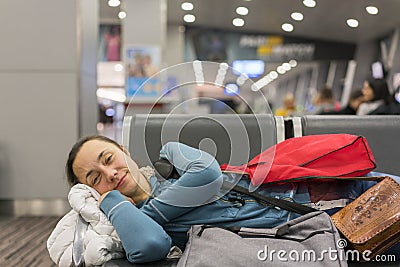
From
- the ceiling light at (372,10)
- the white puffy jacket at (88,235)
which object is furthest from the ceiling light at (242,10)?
the white puffy jacket at (88,235)

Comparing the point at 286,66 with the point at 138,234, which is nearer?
the point at 138,234

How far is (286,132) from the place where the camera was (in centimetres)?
241

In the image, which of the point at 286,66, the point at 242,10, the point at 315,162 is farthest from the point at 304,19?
the point at 315,162

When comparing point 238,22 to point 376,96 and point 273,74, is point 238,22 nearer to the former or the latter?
point 273,74

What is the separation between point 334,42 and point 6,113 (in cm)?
1009

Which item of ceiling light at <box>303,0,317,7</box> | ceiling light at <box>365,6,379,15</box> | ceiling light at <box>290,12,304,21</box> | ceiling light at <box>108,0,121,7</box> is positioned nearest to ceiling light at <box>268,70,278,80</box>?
ceiling light at <box>290,12,304,21</box>

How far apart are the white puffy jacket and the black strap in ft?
1.35

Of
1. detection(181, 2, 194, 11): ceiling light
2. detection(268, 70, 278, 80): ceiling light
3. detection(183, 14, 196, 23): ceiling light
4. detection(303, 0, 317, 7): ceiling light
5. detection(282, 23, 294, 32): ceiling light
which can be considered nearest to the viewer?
detection(303, 0, 317, 7): ceiling light

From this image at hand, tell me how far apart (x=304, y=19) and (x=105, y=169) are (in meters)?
9.77

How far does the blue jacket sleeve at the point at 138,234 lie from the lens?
158 centimetres

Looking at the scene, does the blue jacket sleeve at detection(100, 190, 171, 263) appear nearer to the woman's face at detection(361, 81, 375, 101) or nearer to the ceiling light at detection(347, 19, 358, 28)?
the woman's face at detection(361, 81, 375, 101)

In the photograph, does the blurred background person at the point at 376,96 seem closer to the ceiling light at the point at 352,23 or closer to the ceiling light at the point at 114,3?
the ceiling light at the point at 114,3

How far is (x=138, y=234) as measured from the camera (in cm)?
160

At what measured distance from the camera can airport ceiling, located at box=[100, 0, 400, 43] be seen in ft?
32.7
